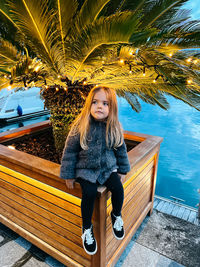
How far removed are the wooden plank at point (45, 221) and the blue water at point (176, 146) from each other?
8.49 ft

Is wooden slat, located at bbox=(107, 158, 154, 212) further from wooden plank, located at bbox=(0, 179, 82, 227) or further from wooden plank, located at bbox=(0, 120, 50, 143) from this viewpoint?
wooden plank, located at bbox=(0, 120, 50, 143)

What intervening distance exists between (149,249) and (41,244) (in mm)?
1082

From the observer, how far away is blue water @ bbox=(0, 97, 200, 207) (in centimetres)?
682

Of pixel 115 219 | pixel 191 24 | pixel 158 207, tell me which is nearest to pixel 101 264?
pixel 115 219

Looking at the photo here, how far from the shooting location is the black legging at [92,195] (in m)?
1.13

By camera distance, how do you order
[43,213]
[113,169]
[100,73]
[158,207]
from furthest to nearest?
[158,207], [100,73], [43,213], [113,169]

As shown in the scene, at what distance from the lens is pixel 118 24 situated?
3.39ft

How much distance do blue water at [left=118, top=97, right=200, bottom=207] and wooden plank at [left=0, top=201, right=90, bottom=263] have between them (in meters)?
2.63

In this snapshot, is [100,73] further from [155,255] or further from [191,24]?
[155,255]

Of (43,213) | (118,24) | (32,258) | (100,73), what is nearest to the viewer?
(118,24)

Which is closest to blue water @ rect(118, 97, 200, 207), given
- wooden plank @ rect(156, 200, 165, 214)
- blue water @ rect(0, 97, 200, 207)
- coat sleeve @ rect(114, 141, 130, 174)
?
blue water @ rect(0, 97, 200, 207)

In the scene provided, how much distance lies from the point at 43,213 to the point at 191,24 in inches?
80.7

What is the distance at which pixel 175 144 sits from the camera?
9516 millimetres

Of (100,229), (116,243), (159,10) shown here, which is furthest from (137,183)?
(159,10)
